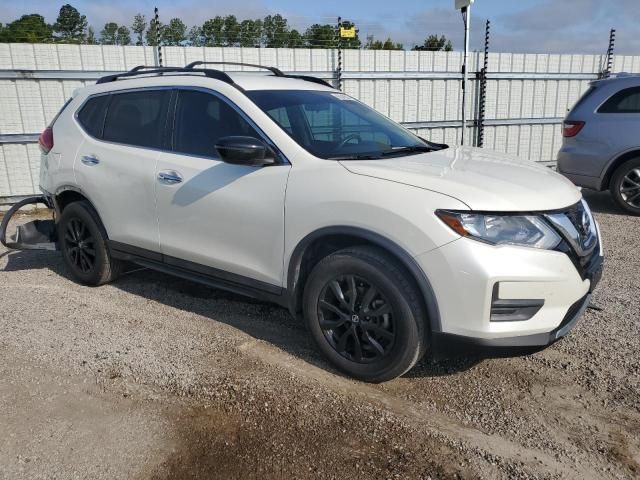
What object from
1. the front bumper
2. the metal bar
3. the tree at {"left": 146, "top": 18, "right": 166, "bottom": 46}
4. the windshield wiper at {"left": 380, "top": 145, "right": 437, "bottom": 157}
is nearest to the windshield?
the windshield wiper at {"left": 380, "top": 145, "right": 437, "bottom": 157}

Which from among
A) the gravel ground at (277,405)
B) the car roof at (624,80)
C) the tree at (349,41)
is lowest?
the gravel ground at (277,405)

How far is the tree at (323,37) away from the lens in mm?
10148

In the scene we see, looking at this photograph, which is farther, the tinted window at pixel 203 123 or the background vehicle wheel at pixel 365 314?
the tinted window at pixel 203 123

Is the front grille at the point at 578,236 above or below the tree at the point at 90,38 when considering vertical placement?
below

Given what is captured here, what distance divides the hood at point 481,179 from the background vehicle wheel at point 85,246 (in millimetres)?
2530

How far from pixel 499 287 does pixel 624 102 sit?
6.06 meters

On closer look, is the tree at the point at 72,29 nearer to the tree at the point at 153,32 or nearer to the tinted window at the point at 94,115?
the tree at the point at 153,32

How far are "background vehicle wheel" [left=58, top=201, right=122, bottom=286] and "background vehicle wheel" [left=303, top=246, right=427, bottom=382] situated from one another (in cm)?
227

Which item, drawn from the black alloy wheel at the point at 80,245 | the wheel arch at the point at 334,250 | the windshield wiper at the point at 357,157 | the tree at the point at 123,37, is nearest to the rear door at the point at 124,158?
the black alloy wheel at the point at 80,245

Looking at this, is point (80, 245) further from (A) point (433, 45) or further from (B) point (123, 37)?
(A) point (433, 45)

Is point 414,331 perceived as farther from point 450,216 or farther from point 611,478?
point 611,478

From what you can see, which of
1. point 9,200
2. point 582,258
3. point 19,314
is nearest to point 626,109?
point 582,258

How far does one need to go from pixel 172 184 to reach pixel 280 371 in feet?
5.05

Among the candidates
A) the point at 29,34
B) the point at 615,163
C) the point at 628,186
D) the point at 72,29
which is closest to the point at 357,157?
the point at 615,163
